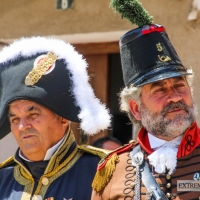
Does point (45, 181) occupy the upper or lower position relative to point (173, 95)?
lower

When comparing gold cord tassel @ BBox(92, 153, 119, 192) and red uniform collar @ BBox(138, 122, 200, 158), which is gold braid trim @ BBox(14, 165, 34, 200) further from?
red uniform collar @ BBox(138, 122, 200, 158)

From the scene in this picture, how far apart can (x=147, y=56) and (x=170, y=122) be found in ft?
1.42

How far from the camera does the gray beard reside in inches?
151

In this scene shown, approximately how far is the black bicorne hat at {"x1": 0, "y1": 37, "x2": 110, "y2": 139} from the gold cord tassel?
1.34 feet

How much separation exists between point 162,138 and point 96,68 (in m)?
3.03

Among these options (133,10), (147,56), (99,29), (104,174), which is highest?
(99,29)

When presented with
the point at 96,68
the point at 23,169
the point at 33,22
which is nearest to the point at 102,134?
the point at 96,68

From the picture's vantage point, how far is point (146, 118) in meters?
3.98

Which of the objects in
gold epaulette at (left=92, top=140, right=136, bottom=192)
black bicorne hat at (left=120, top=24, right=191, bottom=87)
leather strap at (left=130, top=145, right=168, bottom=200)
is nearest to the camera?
leather strap at (left=130, top=145, right=168, bottom=200)

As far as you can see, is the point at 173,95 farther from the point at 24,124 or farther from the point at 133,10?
the point at 24,124

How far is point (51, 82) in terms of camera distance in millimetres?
4523

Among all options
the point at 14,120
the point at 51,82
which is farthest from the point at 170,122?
the point at 14,120

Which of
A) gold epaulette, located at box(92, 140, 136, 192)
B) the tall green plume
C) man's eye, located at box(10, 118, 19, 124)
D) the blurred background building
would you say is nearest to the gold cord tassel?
gold epaulette, located at box(92, 140, 136, 192)

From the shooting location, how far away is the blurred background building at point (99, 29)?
5.88 metres
